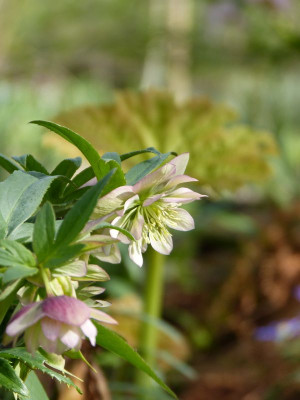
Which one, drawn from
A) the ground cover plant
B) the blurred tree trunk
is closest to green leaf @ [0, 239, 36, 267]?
the ground cover plant

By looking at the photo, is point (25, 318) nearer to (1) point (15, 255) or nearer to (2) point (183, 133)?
(1) point (15, 255)

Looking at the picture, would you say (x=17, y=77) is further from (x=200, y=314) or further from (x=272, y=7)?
(x=200, y=314)

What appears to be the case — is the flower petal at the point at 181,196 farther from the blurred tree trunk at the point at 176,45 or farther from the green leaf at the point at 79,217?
the blurred tree trunk at the point at 176,45

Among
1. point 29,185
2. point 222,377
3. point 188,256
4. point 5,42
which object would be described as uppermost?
point 5,42

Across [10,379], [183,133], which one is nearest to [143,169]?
[10,379]

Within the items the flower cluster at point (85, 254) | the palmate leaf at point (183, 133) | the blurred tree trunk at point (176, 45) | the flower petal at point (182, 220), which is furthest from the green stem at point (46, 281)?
the blurred tree trunk at point (176, 45)

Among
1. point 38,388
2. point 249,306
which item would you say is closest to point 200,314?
point 249,306
